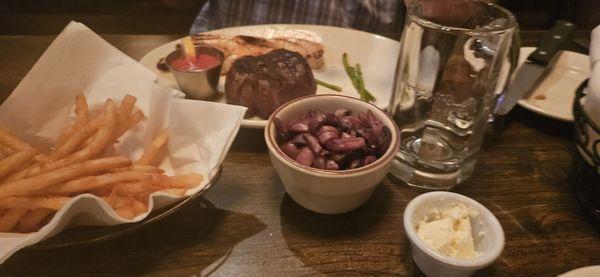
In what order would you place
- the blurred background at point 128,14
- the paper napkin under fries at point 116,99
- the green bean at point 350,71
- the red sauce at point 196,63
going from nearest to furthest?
the paper napkin under fries at point 116,99, the red sauce at point 196,63, the green bean at point 350,71, the blurred background at point 128,14

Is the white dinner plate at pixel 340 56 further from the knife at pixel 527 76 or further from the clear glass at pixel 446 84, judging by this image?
the knife at pixel 527 76

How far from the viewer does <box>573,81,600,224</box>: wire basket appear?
2.72ft

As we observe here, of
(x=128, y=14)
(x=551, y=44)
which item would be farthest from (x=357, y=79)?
(x=128, y=14)

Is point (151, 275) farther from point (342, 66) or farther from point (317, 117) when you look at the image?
point (342, 66)

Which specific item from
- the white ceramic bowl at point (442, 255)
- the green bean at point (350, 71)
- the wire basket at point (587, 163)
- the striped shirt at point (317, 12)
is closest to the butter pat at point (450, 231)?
the white ceramic bowl at point (442, 255)

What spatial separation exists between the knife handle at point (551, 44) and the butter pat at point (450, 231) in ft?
2.31

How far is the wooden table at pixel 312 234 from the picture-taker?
32.3 inches

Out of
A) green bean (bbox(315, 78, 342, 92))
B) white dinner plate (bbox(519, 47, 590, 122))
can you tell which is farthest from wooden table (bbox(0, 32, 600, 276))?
green bean (bbox(315, 78, 342, 92))

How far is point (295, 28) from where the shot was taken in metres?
1.81

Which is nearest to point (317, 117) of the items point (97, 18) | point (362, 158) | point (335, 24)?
point (362, 158)

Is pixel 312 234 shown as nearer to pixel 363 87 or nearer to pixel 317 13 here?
pixel 363 87

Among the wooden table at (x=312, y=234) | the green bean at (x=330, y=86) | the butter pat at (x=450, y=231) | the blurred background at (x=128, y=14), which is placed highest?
the butter pat at (x=450, y=231)

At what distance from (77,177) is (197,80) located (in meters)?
0.56

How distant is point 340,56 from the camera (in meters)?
1.66
